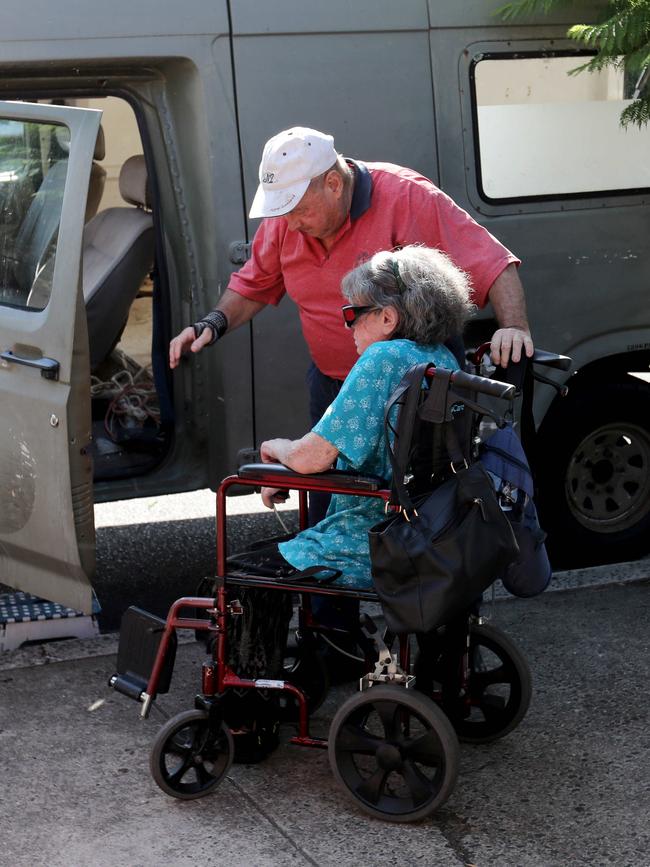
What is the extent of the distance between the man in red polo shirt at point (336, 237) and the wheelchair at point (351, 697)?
1.48 ft

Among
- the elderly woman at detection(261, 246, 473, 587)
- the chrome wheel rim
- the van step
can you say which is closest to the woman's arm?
the elderly woman at detection(261, 246, 473, 587)

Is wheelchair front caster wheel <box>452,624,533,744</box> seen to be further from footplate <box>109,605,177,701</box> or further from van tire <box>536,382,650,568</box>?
van tire <box>536,382,650,568</box>

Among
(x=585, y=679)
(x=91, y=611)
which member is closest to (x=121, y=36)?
(x=91, y=611)

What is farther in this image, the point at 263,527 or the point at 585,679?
the point at 263,527

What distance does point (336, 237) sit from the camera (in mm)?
3824

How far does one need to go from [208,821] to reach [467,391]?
1.33 meters

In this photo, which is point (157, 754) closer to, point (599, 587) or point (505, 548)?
point (505, 548)

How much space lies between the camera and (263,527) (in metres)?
6.00

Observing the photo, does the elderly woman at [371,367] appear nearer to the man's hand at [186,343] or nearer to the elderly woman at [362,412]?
the elderly woman at [362,412]

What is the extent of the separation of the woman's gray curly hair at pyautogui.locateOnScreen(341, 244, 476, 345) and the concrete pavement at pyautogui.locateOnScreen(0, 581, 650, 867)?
128 centimetres

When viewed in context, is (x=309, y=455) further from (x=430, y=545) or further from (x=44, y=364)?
(x=44, y=364)

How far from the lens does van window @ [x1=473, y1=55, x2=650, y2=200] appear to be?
4.88 metres

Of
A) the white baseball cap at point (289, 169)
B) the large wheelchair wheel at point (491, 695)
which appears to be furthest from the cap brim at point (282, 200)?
the large wheelchair wheel at point (491, 695)

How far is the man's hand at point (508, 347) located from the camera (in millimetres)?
3516
